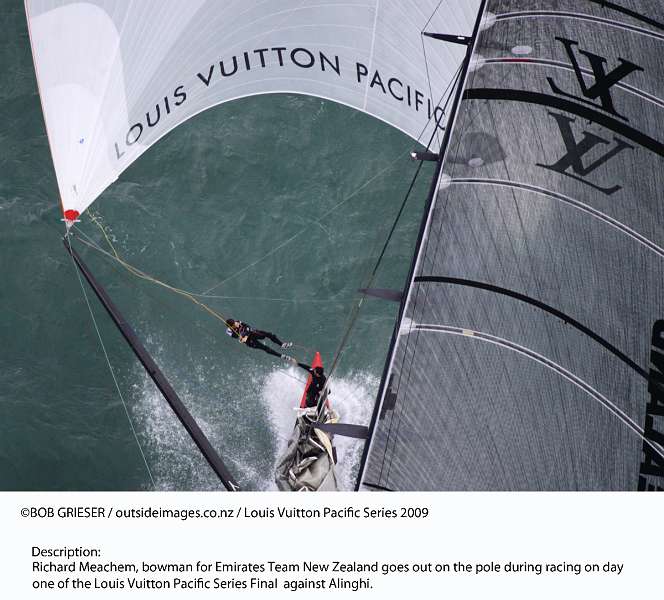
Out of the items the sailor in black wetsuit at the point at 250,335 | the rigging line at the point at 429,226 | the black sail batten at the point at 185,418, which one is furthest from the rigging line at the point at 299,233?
the rigging line at the point at 429,226

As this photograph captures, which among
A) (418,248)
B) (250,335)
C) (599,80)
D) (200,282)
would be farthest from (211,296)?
(599,80)

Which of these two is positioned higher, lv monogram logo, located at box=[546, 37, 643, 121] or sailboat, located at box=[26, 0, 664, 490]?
lv monogram logo, located at box=[546, 37, 643, 121]

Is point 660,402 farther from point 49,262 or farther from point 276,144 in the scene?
point 49,262

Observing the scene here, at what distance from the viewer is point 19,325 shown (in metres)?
23.2

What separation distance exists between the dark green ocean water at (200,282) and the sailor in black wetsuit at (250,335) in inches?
40.5

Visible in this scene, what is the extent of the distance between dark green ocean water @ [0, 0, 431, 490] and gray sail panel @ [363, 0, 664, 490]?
7931 mm

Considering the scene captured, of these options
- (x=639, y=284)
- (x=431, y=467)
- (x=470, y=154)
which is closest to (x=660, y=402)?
Result: (x=639, y=284)

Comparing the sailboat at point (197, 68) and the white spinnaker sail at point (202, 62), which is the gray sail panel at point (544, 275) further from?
the white spinnaker sail at point (202, 62)

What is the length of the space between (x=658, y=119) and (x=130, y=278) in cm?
1330

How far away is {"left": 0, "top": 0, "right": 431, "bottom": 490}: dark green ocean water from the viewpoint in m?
22.8

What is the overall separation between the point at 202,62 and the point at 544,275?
8.92 metres

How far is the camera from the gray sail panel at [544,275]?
1520 cm

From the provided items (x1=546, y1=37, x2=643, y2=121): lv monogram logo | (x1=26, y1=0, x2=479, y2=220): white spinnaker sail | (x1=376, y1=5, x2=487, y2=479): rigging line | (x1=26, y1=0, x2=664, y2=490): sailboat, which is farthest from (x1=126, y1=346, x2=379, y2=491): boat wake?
(x1=546, y1=37, x2=643, y2=121): lv monogram logo

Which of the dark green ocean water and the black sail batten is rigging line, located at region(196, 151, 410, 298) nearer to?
the dark green ocean water
